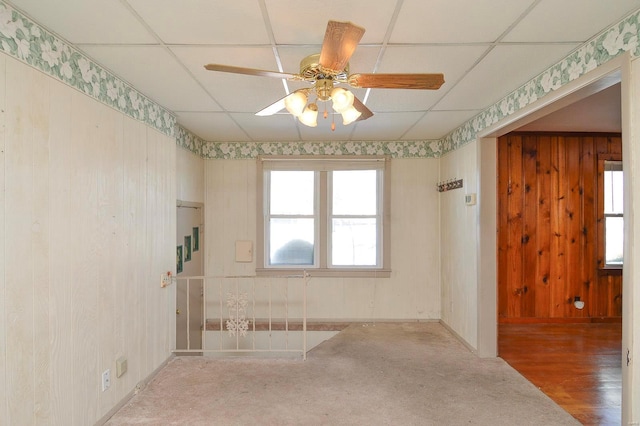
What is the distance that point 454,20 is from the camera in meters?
1.82

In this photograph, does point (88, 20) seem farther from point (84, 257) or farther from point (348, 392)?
point (348, 392)

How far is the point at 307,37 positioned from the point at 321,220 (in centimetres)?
308

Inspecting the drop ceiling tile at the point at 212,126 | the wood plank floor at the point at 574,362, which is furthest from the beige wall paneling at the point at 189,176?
the wood plank floor at the point at 574,362

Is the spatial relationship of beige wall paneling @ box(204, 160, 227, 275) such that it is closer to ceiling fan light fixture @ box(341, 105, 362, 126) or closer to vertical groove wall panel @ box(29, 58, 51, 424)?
vertical groove wall panel @ box(29, 58, 51, 424)

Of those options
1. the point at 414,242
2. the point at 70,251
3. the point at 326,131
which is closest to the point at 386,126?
the point at 326,131

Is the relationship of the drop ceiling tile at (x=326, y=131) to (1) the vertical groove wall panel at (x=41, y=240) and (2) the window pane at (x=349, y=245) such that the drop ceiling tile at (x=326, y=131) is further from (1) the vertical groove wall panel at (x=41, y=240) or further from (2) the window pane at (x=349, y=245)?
(1) the vertical groove wall panel at (x=41, y=240)

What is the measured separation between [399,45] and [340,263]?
3281mm

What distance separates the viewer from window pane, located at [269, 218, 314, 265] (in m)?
4.88

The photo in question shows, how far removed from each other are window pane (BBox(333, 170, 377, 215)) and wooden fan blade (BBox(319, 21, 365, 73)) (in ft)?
10.4

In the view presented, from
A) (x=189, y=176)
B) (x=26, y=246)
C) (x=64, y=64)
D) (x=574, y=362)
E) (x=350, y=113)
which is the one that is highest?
(x=64, y=64)

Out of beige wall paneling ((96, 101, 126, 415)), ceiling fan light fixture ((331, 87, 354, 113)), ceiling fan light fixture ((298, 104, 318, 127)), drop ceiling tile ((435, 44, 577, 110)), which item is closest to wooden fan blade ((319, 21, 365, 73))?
ceiling fan light fixture ((331, 87, 354, 113))

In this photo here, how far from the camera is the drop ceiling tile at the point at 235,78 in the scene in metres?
2.15

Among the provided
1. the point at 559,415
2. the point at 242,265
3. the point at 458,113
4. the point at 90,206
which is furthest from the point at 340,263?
the point at 90,206

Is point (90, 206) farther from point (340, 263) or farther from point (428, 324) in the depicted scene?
point (428, 324)
